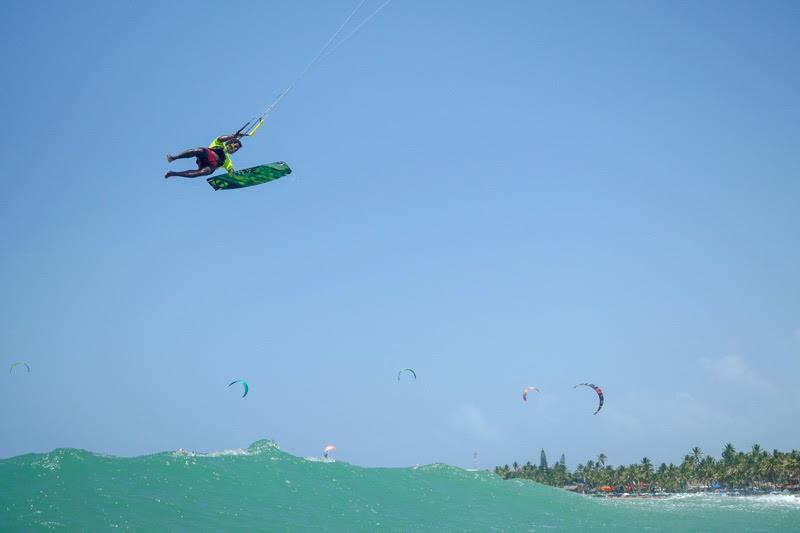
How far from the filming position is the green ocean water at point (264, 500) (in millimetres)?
19297

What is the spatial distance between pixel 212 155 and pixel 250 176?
139cm

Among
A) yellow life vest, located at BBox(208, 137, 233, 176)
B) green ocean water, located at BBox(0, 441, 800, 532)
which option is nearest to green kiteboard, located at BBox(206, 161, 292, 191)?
yellow life vest, located at BBox(208, 137, 233, 176)

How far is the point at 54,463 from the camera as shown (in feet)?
85.9

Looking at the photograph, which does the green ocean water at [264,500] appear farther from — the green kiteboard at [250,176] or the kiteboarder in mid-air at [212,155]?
the kiteboarder in mid-air at [212,155]

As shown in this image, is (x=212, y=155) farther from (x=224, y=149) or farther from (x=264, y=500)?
(x=264, y=500)

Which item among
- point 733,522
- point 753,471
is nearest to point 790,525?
point 733,522

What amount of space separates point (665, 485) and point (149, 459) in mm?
62768

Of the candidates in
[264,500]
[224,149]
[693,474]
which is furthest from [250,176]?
[693,474]

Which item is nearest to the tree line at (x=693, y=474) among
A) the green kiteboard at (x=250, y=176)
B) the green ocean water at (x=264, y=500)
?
the green ocean water at (x=264, y=500)

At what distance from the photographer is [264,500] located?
957 inches

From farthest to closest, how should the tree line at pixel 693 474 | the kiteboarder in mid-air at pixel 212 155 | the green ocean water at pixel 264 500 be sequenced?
the tree line at pixel 693 474 < the green ocean water at pixel 264 500 < the kiteboarder in mid-air at pixel 212 155

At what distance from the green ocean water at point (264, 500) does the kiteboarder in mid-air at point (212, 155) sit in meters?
11.4

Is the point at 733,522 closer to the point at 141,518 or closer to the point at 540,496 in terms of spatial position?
the point at 540,496

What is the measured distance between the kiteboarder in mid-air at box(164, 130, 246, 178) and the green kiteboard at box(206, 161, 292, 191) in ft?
2.30
